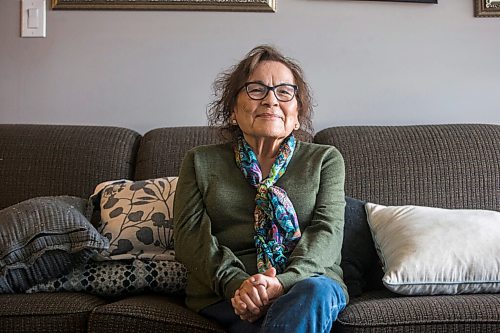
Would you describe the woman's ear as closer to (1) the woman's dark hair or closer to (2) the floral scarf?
(1) the woman's dark hair

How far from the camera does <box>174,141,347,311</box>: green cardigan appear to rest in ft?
5.53

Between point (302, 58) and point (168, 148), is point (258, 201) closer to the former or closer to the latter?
point (168, 148)

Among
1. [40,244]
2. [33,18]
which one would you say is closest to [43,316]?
[40,244]

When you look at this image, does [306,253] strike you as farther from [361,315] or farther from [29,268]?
[29,268]

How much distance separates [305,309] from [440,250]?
19.9 inches

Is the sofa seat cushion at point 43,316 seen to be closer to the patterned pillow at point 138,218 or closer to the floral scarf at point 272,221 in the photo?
the patterned pillow at point 138,218

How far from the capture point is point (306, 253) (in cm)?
168

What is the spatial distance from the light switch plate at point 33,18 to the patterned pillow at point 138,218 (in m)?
0.79

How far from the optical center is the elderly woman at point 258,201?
1.67m

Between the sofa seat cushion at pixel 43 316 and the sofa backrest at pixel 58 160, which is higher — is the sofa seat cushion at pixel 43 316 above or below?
below

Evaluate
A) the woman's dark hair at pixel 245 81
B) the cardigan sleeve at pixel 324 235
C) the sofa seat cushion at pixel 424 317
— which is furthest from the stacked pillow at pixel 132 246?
the sofa seat cushion at pixel 424 317

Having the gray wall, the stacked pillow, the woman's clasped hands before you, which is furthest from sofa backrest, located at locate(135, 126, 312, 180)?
the woman's clasped hands

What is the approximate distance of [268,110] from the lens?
1829mm

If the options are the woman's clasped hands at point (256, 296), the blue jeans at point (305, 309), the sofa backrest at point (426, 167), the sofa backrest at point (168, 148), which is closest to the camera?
the blue jeans at point (305, 309)
